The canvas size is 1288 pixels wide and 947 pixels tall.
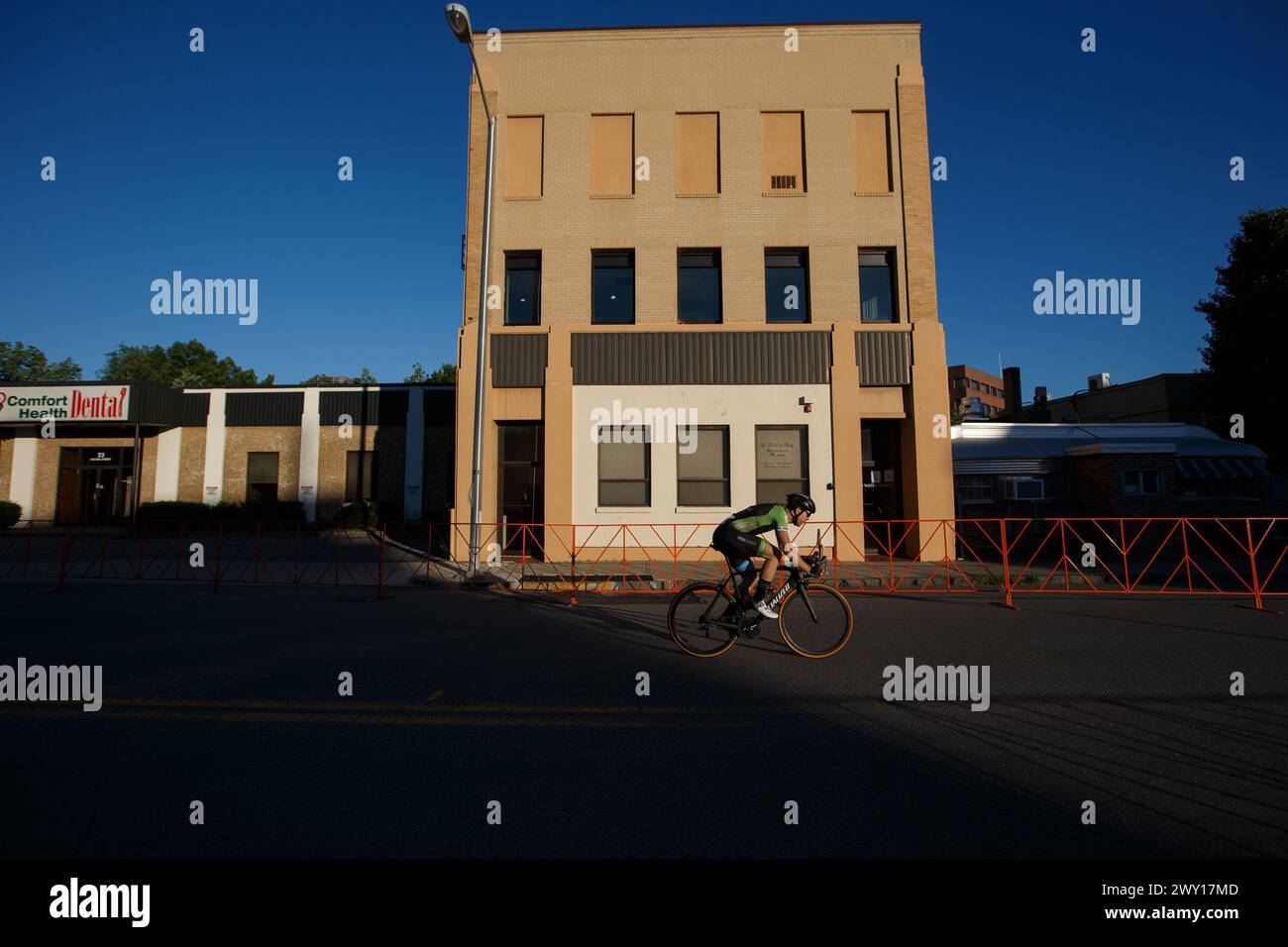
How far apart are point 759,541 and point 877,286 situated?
12815mm

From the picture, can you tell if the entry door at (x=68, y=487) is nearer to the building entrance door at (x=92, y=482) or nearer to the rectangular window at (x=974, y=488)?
the building entrance door at (x=92, y=482)

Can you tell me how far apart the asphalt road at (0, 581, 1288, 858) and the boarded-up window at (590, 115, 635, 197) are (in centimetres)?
1405

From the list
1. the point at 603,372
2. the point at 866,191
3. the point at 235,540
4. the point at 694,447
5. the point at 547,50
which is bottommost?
the point at 235,540

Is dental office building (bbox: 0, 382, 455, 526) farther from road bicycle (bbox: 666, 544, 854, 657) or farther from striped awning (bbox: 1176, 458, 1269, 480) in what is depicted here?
striped awning (bbox: 1176, 458, 1269, 480)

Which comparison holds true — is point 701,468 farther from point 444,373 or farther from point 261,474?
point 444,373

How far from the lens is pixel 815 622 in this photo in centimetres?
688

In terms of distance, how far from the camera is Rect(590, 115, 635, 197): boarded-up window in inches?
694

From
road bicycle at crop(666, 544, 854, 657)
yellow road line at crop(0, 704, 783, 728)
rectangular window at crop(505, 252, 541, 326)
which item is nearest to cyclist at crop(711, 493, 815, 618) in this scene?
road bicycle at crop(666, 544, 854, 657)

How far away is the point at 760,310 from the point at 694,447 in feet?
13.5
